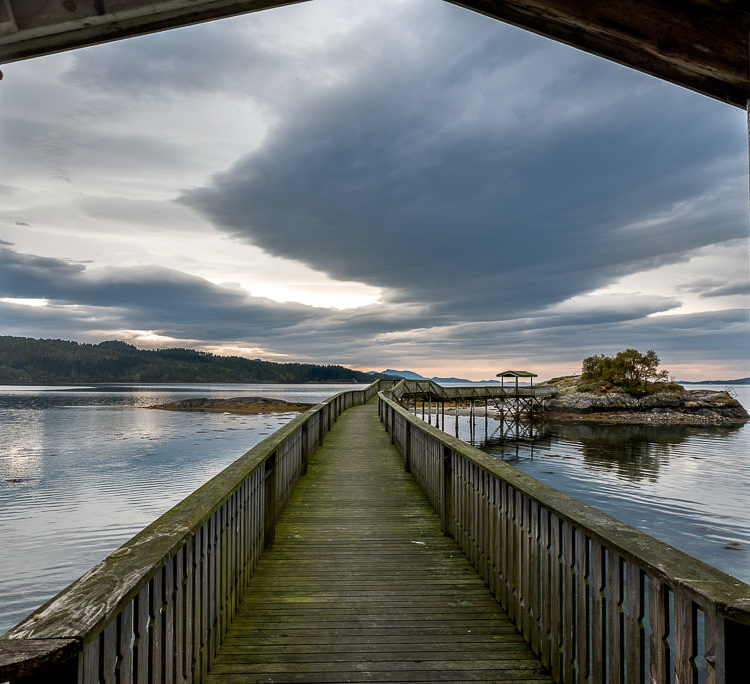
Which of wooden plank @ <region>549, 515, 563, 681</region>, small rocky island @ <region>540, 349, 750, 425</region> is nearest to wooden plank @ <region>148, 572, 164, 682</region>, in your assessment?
wooden plank @ <region>549, 515, 563, 681</region>

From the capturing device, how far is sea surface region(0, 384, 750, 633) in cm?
1366

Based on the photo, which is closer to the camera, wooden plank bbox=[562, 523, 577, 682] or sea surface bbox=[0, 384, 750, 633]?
wooden plank bbox=[562, 523, 577, 682]

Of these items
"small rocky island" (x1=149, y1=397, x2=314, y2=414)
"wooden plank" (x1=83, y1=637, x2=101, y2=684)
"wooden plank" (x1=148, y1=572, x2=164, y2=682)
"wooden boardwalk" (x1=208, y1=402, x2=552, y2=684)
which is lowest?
"small rocky island" (x1=149, y1=397, x2=314, y2=414)

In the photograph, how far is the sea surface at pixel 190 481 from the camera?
13.7 meters

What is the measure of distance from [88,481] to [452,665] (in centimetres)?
2636

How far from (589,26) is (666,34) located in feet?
1.33

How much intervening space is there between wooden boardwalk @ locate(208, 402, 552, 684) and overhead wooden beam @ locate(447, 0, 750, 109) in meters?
3.62

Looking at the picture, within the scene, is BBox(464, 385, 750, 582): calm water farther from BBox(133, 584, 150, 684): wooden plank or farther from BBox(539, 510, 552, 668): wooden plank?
BBox(133, 584, 150, 684): wooden plank

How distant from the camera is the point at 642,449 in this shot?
107 feet

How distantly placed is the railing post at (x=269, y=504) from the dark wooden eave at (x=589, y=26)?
4.07 meters

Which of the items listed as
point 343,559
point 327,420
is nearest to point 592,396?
point 327,420

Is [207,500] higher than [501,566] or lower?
higher

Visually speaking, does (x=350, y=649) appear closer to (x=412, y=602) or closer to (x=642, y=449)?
(x=412, y=602)

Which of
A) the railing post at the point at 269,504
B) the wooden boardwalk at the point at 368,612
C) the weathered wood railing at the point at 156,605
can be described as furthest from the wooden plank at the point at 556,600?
the railing post at the point at 269,504
